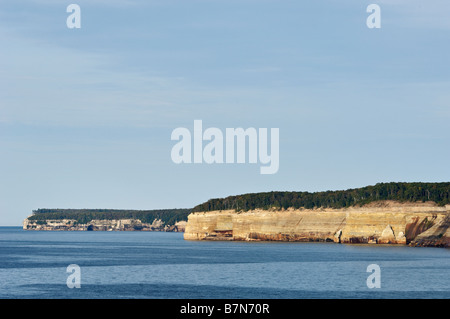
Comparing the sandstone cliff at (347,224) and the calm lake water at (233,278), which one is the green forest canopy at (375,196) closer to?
the sandstone cliff at (347,224)

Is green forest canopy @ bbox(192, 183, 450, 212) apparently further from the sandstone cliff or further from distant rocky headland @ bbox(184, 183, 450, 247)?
the sandstone cliff

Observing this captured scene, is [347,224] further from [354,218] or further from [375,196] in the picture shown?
[375,196]

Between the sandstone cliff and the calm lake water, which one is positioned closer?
the calm lake water

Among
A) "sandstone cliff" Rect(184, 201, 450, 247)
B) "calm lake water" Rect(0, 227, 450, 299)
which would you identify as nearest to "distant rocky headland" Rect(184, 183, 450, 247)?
"sandstone cliff" Rect(184, 201, 450, 247)

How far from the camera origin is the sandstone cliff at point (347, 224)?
15125 cm

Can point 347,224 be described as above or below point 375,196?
below

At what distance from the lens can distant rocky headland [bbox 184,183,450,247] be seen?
152 meters

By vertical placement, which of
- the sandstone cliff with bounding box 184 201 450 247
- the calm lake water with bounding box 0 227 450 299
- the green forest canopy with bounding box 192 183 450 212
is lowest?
the calm lake water with bounding box 0 227 450 299

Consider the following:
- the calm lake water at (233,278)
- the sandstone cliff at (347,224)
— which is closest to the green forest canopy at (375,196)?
the sandstone cliff at (347,224)

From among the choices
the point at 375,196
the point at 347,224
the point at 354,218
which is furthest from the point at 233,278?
the point at 375,196

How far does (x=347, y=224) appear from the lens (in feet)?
535

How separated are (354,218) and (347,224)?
13.4ft

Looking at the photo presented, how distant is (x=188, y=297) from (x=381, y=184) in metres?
136
